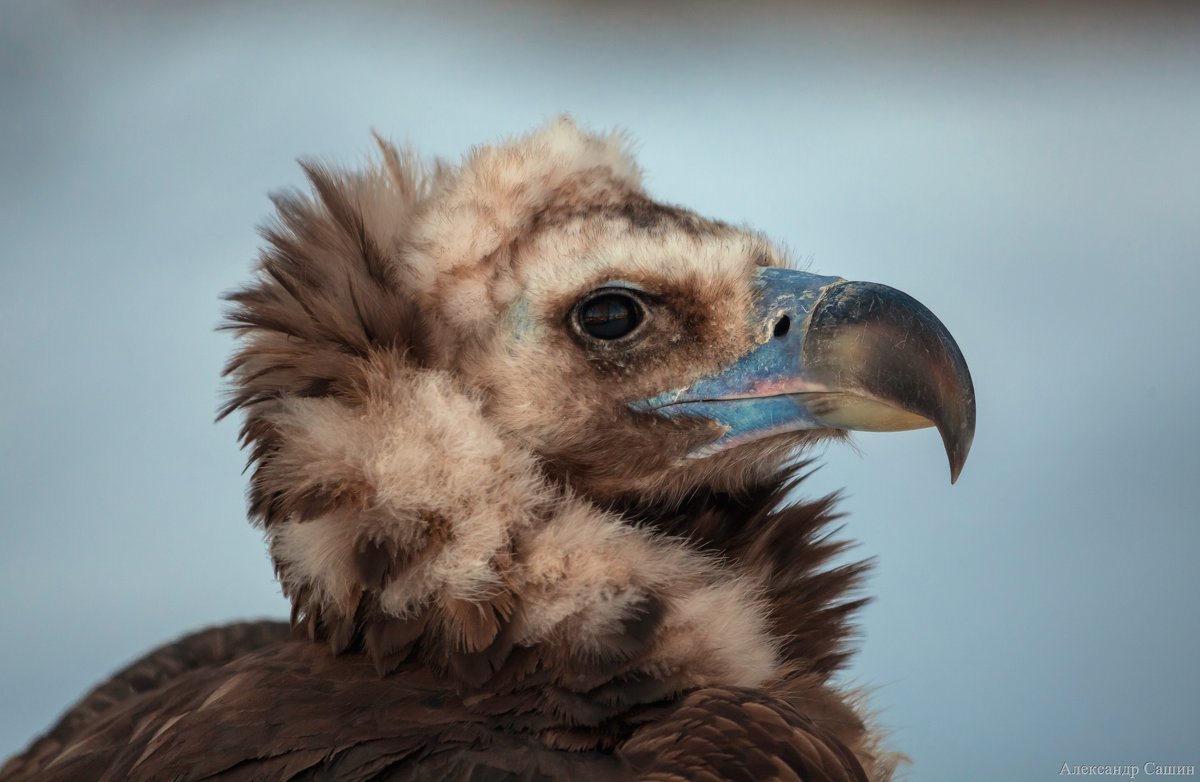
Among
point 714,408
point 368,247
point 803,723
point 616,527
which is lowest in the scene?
point 803,723

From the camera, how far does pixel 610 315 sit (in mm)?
1699

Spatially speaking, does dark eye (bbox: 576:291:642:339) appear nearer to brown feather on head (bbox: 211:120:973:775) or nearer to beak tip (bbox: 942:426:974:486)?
brown feather on head (bbox: 211:120:973:775)

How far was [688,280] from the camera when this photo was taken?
1.68 meters

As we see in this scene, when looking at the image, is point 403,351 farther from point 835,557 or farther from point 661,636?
point 835,557

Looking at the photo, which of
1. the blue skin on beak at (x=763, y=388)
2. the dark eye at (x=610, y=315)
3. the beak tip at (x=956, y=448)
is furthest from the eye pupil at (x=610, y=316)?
the beak tip at (x=956, y=448)

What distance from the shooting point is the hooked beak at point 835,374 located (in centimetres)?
157

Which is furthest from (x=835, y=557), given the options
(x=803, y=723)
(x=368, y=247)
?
(x=368, y=247)

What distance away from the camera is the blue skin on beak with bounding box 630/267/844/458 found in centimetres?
165

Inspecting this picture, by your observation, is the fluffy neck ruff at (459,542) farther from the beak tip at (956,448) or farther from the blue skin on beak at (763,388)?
the beak tip at (956,448)

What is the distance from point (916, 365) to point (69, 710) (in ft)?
5.58

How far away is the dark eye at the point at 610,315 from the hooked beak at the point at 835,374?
0.11m

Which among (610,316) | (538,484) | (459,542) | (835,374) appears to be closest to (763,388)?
(835,374)

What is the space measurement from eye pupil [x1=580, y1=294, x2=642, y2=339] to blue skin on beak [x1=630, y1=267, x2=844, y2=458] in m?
0.11

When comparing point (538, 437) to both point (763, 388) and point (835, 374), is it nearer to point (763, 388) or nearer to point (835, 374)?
point (763, 388)
